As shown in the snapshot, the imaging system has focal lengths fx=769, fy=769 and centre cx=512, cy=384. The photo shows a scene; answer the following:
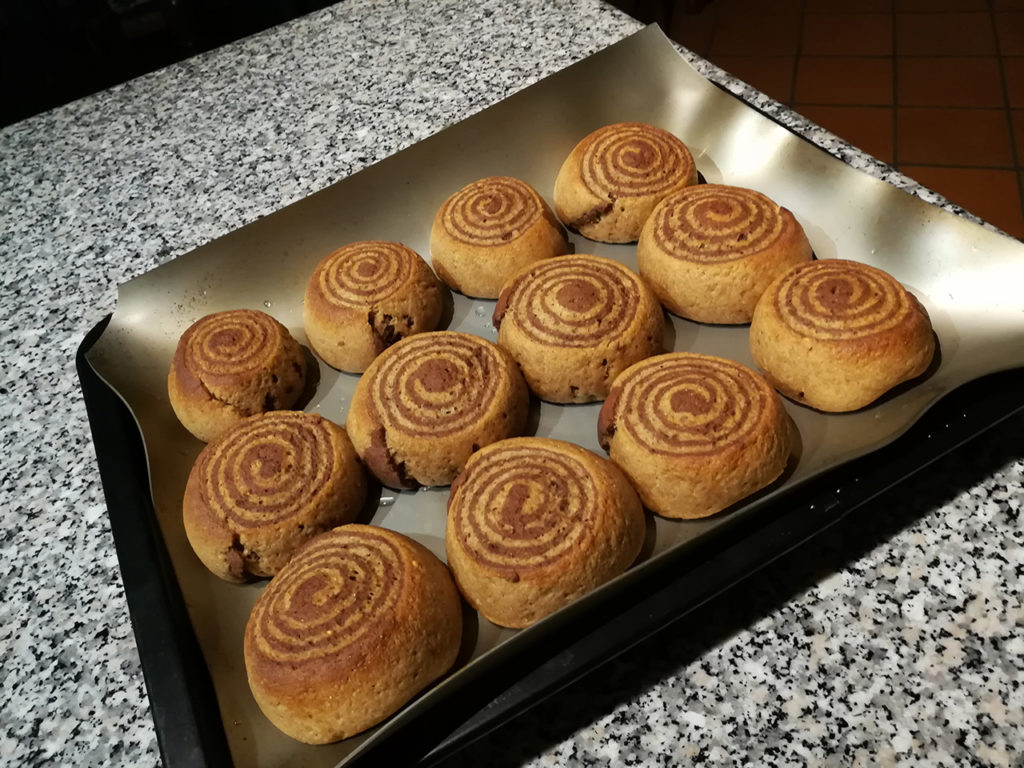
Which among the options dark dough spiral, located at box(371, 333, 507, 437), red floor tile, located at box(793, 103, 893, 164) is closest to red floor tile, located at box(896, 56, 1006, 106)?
red floor tile, located at box(793, 103, 893, 164)

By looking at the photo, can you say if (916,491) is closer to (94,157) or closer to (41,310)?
(41,310)

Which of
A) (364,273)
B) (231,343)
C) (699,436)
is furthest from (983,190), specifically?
(231,343)

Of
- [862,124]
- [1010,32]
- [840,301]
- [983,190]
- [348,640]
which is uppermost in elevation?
[840,301]

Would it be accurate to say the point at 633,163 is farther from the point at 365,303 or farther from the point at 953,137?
the point at 953,137

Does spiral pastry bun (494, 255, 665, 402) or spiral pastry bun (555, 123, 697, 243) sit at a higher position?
spiral pastry bun (555, 123, 697, 243)

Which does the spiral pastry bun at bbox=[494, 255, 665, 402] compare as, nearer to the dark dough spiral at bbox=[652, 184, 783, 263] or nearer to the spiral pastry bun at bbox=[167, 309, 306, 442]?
the dark dough spiral at bbox=[652, 184, 783, 263]

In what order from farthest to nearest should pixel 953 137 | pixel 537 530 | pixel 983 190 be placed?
1. pixel 953 137
2. pixel 983 190
3. pixel 537 530

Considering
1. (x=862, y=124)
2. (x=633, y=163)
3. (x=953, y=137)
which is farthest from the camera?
(x=862, y=124)
